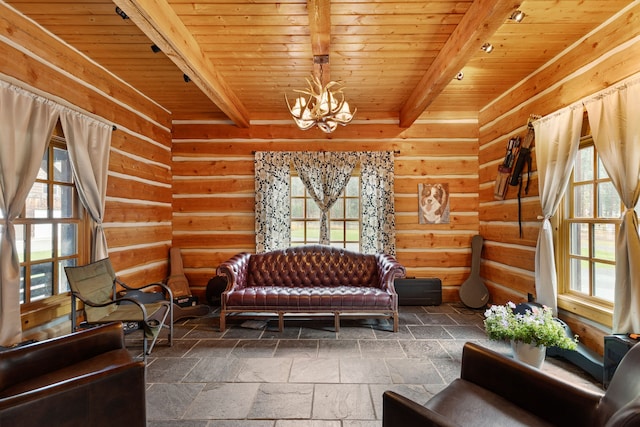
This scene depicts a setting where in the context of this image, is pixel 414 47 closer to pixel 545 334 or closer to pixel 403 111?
pixel 403 111

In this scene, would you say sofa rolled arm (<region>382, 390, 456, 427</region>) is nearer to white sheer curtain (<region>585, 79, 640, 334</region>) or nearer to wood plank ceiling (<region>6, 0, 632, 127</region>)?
white sheer curtain (<region>585, 79, 640, 334</region>)

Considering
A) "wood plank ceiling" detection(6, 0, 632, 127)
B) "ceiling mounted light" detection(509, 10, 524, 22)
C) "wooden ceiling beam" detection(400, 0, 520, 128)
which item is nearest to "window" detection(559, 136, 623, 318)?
"wood plank ceiling" detection(6, 0, 632, 127)

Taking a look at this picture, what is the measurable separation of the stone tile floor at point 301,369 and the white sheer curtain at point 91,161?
1465 mm

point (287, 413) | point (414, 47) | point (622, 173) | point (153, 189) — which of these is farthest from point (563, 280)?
point (153, 189)

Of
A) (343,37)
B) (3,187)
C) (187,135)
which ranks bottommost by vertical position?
(3,187)

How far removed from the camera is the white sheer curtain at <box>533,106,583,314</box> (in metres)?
3.04

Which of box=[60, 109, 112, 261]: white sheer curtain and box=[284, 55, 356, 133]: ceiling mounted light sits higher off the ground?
box=[284, 55, 356, 133]: ceiling mounted light

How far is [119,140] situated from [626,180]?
5.17m

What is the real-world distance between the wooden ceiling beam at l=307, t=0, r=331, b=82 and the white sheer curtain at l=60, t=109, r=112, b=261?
8.13ft

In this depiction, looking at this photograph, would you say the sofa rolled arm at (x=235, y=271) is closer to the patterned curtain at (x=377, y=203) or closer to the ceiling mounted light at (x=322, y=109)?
the patterned curtain at (x=377, y=203)

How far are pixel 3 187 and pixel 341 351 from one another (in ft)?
10.6

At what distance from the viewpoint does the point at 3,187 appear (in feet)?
7.98

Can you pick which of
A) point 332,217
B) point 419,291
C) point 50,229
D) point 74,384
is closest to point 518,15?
point 332,217

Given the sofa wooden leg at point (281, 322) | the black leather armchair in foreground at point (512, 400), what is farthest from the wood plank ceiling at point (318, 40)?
the sofa wooden leg at point (281, 322)
